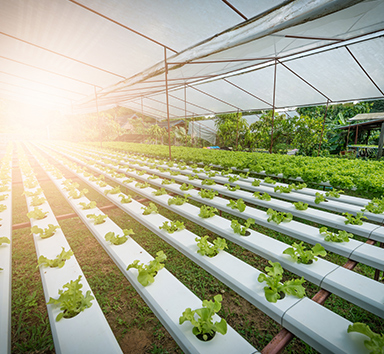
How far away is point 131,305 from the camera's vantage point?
7.11 feet

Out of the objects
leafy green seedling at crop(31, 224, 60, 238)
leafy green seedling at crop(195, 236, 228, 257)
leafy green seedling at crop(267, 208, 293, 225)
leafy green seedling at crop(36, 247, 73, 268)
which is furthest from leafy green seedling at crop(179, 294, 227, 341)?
leafy green seedling at crop(31, 224, 60, 238)

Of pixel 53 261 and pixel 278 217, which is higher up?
pixel 278 217

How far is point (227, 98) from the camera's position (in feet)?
33.4

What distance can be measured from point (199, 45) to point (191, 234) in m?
3.25

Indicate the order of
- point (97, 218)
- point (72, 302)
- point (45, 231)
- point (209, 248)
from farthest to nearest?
point (97, 218) → point (45, 231) → point (209, 248) → point (72, 302)

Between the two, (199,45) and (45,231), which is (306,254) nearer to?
(45,231)

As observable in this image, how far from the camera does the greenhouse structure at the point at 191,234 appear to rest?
4.36ft

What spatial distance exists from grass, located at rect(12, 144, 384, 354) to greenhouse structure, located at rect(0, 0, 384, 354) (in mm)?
13

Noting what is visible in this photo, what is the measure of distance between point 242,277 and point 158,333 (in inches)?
38.9

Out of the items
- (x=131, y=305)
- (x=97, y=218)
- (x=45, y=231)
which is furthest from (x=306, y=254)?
(x=45, y=231)

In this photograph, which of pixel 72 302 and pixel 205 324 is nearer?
pixel 205 324

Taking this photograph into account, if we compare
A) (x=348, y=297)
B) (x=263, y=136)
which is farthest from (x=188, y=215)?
(x=263, y=136)

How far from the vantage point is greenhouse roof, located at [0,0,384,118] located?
9.42 feet

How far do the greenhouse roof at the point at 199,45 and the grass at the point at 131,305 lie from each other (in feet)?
9.97
